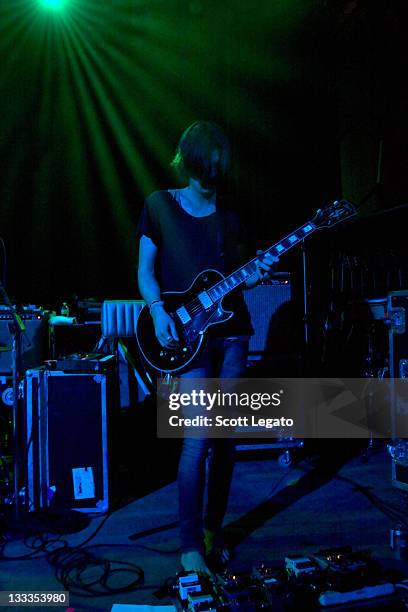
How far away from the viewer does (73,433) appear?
2861 millimetres

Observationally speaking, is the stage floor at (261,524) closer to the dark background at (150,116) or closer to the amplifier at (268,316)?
the amplifier at (268,316)

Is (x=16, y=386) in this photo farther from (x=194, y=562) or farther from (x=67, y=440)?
(x=194, y=562)

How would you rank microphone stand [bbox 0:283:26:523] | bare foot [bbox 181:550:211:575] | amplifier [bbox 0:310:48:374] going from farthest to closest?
amplifier [bbox 0:310:48:374] < microphone stand [bbox 0:283:26:523] < bare foot [bbox 181:550:211:575]

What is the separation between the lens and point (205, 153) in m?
2.12

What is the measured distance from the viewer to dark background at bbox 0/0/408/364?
553 cm

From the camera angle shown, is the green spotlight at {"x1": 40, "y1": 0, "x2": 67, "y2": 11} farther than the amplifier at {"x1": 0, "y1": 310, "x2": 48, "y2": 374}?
Yes

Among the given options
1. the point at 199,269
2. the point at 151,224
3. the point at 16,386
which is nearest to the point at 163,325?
the point at 199,269

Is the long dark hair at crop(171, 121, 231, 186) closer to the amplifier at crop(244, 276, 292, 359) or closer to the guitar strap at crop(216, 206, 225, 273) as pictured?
the guitar strap at crop(216, 206, 225, 273)

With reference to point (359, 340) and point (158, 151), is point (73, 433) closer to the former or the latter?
point (359, 340)

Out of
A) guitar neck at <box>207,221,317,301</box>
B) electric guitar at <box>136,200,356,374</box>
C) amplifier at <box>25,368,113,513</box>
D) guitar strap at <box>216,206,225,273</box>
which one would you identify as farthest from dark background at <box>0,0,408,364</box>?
electric guitar at <box>136,200,356,374</box>

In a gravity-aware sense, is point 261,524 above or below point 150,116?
below

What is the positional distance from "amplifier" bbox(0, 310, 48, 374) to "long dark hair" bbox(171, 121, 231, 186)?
5.68ft

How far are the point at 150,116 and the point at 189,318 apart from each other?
4.52 m

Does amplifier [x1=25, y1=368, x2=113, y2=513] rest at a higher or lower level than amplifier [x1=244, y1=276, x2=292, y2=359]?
lower
